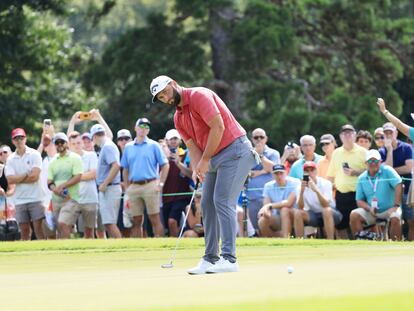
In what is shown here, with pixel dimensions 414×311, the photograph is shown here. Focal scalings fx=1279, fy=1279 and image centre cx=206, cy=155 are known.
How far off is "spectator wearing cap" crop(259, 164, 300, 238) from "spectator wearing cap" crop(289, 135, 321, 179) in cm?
41

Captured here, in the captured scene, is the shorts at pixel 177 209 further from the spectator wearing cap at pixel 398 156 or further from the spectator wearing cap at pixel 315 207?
the spectator wearing cap at pixel 398 156

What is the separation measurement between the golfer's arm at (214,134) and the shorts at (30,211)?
988 centimetres

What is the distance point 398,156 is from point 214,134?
8522mm

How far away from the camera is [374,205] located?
18531 millimetres

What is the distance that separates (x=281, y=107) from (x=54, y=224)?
39.2 ft

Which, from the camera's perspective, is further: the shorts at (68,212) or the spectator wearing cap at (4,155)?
the spectator wearing cap at (4,155)

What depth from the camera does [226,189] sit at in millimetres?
11578

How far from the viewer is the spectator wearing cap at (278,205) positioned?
63.4 ft

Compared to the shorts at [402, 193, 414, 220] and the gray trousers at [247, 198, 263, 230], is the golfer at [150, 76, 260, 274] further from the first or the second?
the gray trousers at [247, 198, 263, 230]

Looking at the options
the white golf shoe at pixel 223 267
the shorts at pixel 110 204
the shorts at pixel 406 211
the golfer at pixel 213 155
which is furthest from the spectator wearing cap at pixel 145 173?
the white golf shoe at pixel 223 267

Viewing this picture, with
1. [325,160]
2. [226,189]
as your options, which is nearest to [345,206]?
[325,160]

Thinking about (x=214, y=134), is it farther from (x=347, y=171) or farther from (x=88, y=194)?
(x=88, y=194)

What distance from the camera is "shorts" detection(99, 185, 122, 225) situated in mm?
20594

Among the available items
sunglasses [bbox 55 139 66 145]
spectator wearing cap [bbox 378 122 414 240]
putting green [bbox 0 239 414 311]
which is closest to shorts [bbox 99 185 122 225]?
sunglasses [bbox 55 139 66 145]
